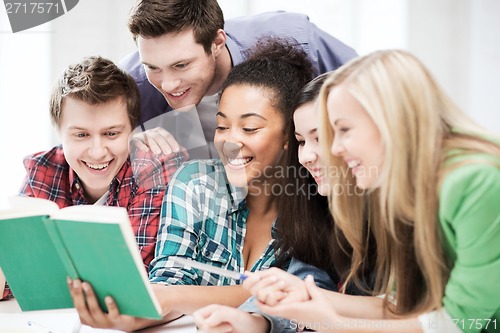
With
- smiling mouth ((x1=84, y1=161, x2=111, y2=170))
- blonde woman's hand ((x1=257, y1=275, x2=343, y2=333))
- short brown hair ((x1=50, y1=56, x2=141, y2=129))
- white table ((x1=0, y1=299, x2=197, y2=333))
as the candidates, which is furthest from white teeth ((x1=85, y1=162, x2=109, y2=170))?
blonde woman's hand ((x1=257, y1=275, x2=343, y2=333))

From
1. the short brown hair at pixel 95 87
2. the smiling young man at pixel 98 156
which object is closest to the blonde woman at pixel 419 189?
the smiling young man at pixel 98 156

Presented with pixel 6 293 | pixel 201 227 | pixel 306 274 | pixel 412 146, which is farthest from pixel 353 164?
pixel 6 293

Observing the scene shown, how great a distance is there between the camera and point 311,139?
1374 mm

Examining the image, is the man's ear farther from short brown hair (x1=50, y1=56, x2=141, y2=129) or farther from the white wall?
the white wall

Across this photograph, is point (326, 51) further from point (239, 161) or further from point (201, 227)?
point (201, 227)

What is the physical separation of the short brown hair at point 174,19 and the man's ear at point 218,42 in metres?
0.02

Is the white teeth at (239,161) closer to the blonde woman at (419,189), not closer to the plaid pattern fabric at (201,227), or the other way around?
the plaid pattern fabric at (201,227)

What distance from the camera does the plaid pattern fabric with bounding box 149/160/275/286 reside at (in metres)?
1.40

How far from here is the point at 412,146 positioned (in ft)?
3.38

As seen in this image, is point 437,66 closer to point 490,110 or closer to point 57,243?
point 490,110

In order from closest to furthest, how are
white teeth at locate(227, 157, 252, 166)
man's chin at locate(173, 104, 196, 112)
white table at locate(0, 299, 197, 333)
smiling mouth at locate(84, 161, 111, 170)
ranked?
1. white table at locate(0, 299, 197, 333)
2. white teeth at locate(227, 157, 252, 166)
3. smiling mouth at locate(84, 161, 111, 170)
4. man's chin at locate(173, 104, 196, 112)

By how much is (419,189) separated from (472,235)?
0.10 meters

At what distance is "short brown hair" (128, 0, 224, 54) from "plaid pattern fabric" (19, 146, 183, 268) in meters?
0.30

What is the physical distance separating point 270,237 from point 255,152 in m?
0.19
